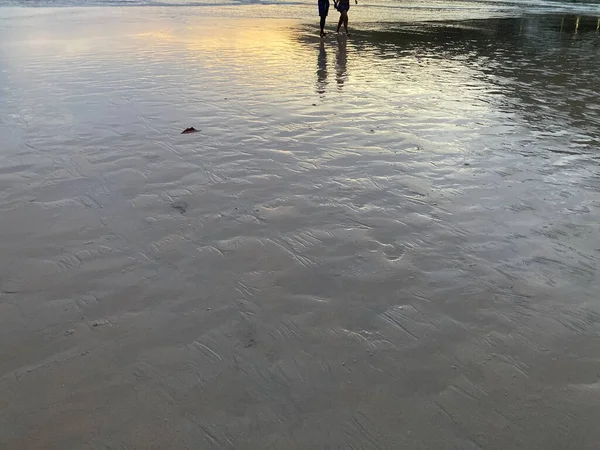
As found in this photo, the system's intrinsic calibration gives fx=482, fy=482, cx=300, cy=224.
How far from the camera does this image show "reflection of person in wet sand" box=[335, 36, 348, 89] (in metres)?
10.3

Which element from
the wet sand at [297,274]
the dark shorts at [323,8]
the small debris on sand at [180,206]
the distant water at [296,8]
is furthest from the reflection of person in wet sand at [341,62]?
the distant water at [296,8]

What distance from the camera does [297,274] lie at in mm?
3498

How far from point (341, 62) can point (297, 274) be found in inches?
393

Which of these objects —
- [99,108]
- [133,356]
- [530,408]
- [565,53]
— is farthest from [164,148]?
[565,53]

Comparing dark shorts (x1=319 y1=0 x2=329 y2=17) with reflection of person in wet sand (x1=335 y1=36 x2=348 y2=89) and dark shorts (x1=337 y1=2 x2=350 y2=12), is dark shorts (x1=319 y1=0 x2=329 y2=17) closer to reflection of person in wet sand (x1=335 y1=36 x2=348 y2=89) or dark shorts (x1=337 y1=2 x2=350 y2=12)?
dark shorts (x1=337 y1=2 x2=350 y2=12)

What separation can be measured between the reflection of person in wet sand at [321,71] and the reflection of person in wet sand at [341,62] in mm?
280

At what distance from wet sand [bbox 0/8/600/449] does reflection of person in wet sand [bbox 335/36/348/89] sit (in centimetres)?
232

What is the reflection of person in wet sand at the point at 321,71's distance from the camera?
9359 mm

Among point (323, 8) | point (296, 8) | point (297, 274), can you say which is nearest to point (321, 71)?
point (323, 8)

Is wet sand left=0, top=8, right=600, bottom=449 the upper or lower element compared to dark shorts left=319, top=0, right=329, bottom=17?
lower

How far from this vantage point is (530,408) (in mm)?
2414

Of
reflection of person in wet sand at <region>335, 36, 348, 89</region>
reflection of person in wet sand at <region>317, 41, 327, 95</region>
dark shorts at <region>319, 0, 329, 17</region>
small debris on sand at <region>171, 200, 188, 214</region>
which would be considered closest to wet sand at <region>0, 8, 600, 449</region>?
small debris on sand at <region>171, 200, 188, 214</region>

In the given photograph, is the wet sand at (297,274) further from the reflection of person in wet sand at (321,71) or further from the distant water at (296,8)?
the distant water at (296,8)

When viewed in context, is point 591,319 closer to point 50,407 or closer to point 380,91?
point 50,407
